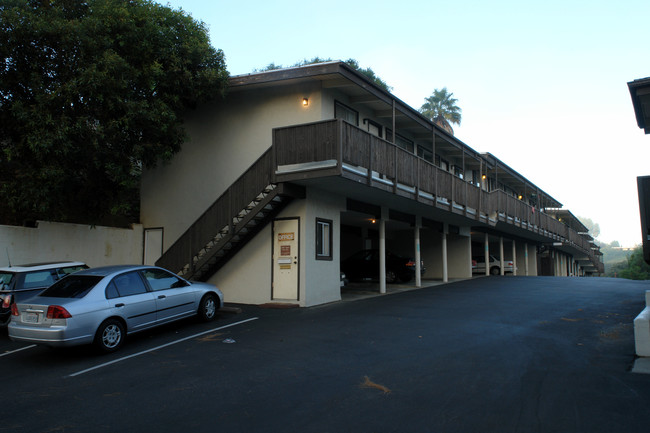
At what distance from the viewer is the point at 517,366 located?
22.6 feet

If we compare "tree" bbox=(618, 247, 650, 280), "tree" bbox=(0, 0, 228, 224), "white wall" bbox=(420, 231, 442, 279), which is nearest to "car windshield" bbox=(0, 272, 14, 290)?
"tree" bbox=(0, 0, 228, 224)

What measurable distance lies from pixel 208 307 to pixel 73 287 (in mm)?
3171

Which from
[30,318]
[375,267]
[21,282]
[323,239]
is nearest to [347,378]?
[30,318]

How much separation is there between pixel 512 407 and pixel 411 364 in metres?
2.09

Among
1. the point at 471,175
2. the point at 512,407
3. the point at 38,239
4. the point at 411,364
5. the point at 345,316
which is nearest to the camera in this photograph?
the point at 512,407

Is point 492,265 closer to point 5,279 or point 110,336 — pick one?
point 110,336

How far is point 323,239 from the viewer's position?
14.6 m

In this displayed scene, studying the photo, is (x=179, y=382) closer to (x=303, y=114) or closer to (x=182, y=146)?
(x=303, y=114)

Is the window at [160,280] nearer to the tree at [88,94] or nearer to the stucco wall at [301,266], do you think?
the stucco wall at [301,266]

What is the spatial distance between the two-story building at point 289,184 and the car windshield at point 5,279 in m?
4.92

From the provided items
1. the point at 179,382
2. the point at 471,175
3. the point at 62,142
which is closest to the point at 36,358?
the point at 179,382

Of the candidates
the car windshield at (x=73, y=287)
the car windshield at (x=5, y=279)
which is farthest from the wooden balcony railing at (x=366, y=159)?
the car windshield at (x=5, y=279)

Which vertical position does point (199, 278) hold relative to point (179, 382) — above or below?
above

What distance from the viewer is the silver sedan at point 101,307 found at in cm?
818
